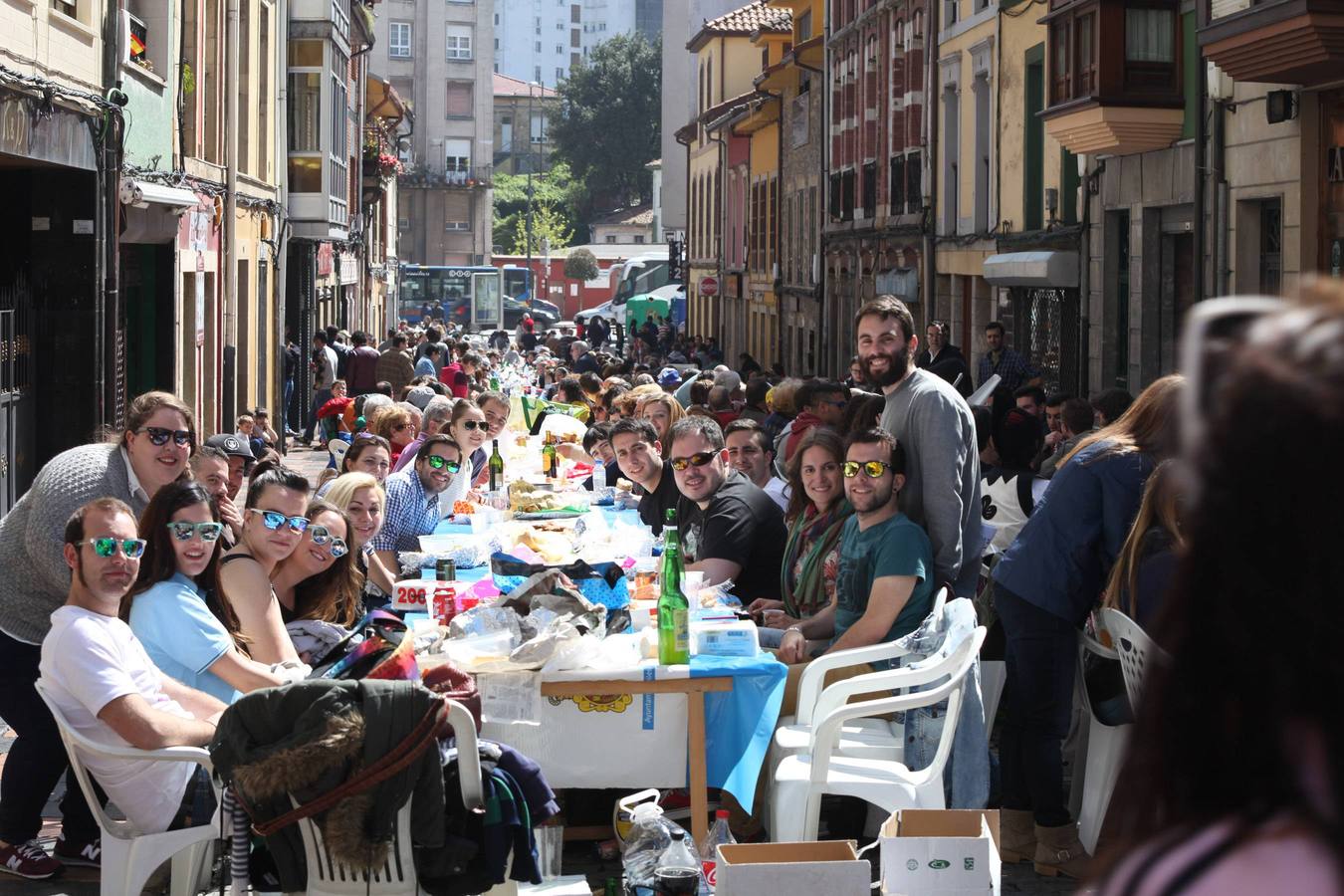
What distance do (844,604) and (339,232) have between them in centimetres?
2551

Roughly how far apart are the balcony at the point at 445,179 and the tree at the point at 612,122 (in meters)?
12.7

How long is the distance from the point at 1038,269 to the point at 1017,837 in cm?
1272

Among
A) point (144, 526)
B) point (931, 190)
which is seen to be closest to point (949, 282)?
point (931, 190)

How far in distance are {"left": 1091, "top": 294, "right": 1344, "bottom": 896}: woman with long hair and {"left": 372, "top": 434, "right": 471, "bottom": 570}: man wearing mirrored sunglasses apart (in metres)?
8.34

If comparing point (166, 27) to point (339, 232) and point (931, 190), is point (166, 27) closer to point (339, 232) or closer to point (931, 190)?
point (931, 190)

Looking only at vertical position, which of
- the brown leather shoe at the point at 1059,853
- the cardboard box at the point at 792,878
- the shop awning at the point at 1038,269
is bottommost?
the brown leather shoe at the point at 1059,853

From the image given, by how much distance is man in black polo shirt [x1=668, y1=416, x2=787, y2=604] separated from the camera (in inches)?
320

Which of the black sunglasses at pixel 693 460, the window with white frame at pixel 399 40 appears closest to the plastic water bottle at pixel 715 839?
the black sunglasses at pixel 693 460

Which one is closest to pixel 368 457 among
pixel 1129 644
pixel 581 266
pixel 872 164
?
pixel 1129 644

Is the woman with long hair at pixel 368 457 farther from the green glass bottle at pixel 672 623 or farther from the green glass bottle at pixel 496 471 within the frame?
the green glass bottle at pixel 672 623

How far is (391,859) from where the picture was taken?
14.8ft

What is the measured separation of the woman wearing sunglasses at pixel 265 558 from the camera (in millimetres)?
6102

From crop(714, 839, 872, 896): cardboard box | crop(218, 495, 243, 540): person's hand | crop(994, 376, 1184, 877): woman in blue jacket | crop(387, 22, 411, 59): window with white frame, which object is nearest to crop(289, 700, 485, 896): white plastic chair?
crop(714, 839, 872, 896): cardboard box

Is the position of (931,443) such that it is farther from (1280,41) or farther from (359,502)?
(1280,41)
